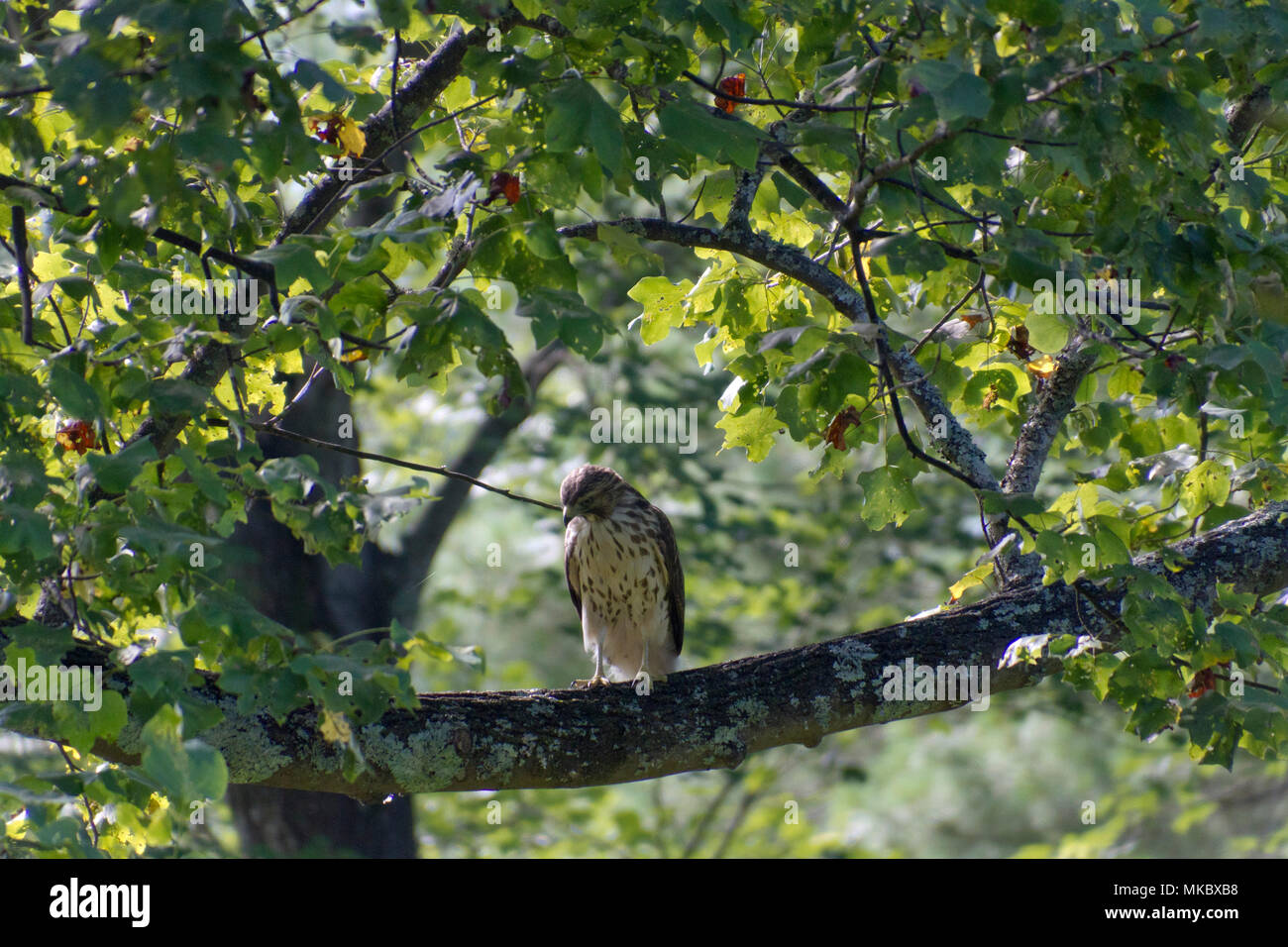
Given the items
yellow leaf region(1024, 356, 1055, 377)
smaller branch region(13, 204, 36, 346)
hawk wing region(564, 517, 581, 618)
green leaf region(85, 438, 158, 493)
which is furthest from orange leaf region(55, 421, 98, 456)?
yellow leaf region(1024, 356, 1055, 377)

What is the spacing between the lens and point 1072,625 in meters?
4.26

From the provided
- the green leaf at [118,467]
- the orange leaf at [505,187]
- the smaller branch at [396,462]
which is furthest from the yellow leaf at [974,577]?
the green leaf at [118,467]

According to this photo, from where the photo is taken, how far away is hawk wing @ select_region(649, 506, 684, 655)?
20.3 feet

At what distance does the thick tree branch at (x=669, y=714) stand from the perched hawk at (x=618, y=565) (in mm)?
1865

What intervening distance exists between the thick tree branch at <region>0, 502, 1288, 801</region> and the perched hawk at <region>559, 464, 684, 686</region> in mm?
1865

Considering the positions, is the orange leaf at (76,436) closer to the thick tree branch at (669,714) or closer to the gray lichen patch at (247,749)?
the thick tree branch at (669,714)

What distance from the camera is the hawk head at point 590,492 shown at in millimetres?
5836

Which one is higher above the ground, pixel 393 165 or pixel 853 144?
pixel 393 165

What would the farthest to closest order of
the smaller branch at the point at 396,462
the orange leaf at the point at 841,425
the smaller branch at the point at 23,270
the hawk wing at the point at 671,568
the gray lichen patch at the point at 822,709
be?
the hawk wing at the point at 671,568, the gray lichen patch at the point at 822,709, the orange leaf at the point at 841,425, the smaller branch at the point at 396,462, the smaller branch at the point at 23,270

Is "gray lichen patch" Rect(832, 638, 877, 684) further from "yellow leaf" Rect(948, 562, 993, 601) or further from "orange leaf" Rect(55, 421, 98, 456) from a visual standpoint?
"orange leaf" Rect(55, 421, 98, 456)
